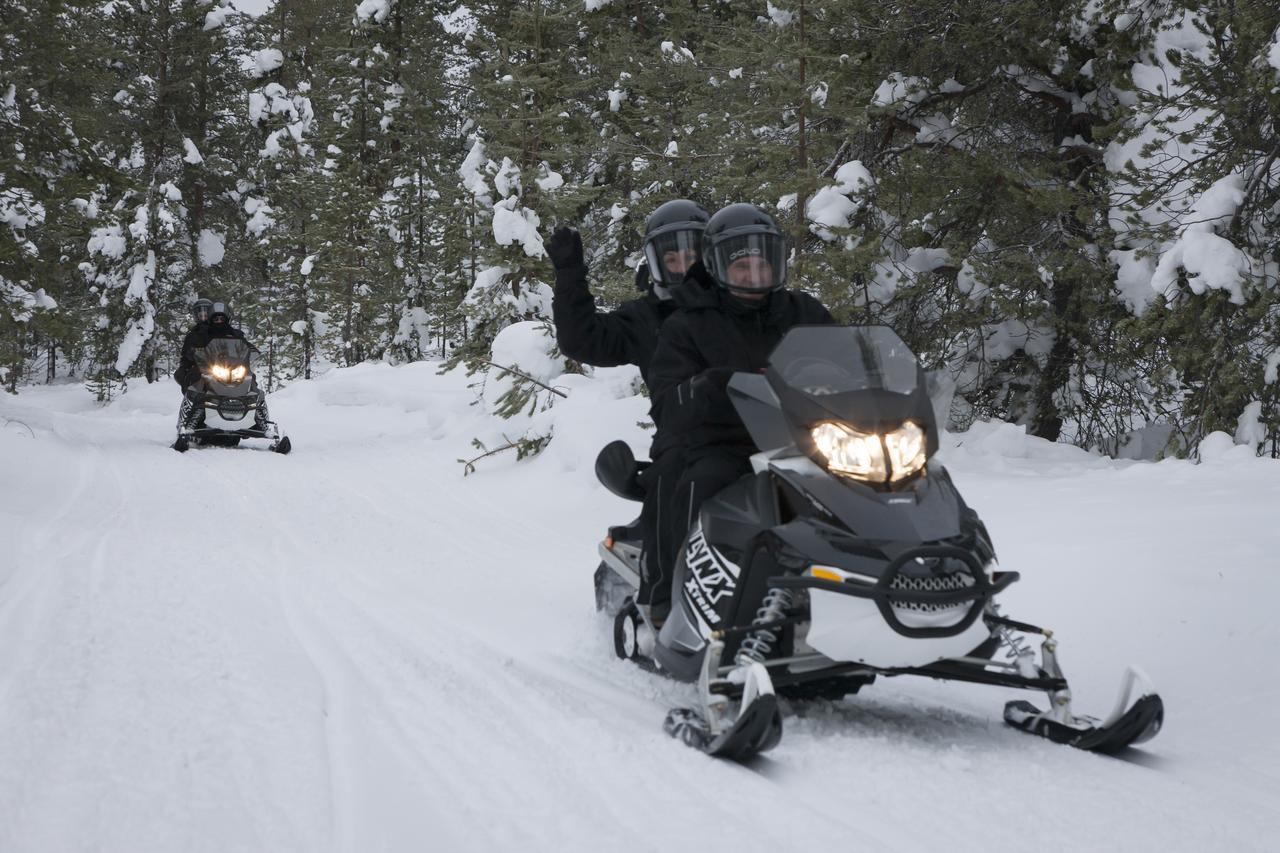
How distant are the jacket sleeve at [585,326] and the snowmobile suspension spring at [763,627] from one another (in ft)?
5.59

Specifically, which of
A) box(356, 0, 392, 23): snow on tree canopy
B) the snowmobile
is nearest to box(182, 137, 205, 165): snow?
box(356, 0, 392, 23): snow on tree canopy

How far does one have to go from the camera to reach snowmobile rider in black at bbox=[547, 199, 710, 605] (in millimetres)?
4227

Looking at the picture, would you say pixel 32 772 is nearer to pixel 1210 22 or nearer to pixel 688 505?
pixel 688 505

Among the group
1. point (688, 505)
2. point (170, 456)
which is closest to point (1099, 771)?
point (688, 505)

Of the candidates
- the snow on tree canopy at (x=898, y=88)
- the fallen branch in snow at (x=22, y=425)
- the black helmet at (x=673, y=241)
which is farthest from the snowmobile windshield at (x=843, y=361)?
the fallen branch in snow at (x=22, y=425)

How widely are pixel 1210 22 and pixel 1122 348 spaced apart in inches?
105

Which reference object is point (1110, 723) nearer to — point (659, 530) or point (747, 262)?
point (659, 530)

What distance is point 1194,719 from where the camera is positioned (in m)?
3.86

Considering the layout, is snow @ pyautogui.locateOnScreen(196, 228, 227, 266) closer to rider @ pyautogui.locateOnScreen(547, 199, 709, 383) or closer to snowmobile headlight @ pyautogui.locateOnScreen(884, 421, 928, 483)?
rider @ pyautogui.locateOnScreen(547, 199, 709, 383)

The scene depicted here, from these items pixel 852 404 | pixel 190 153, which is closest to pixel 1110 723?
pixel 852 404

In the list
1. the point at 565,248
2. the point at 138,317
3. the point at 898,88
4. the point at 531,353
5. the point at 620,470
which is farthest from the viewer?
the point at 138,317

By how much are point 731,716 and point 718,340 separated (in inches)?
60.3

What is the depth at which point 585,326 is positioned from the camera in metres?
4.78

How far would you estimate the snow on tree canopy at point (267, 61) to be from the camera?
107ft
